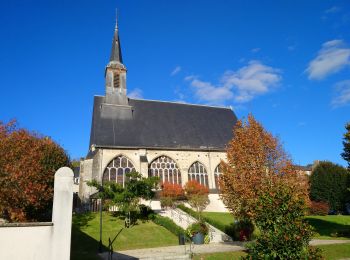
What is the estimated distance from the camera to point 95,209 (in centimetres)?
2370

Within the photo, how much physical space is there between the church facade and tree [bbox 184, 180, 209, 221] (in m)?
3.16

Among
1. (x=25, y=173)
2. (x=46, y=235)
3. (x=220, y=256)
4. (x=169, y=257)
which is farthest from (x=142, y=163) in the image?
(x=46, y=235)

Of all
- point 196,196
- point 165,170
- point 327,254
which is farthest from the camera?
point 165,170

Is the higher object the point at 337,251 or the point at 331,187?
the point at 331,187

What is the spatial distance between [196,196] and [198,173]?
273 inches

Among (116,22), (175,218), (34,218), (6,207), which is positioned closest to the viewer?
(6,207)

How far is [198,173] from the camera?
103ft

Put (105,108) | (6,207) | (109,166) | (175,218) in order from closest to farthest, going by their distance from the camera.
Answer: (6,207) → (175,218) → (109,166) → (105,108)

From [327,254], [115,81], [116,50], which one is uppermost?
[116,50]

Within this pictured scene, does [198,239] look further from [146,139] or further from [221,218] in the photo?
[146,139]

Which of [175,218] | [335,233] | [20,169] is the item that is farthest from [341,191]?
[20,169]

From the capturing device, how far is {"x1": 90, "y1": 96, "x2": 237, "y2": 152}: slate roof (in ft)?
97.3

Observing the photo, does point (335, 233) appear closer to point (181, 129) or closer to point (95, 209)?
point (95, 209)

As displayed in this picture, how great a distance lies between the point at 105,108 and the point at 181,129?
8789 millimetres
